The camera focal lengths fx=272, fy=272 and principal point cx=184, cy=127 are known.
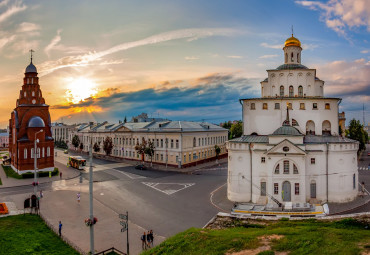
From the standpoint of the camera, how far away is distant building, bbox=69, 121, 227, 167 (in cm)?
5956

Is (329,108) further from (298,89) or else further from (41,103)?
(41,103)

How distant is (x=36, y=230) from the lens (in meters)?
23.8

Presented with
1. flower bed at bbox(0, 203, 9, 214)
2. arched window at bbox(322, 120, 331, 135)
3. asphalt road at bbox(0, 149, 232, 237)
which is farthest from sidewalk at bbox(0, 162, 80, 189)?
arched window at bbox(322, 120, 331, 135)

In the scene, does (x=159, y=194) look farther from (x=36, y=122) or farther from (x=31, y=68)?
(x=31, y=68)

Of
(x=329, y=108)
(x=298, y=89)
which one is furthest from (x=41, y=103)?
(x=329, y=108)

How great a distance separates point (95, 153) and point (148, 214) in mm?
62763

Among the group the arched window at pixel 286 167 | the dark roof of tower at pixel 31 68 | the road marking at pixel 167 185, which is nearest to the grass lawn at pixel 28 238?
the road marking at pixel 167 185

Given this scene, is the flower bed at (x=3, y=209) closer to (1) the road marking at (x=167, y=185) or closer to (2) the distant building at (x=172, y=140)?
(1) the road marking at (x=167, y=185)

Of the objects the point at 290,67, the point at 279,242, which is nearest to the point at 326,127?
the point at 290,67

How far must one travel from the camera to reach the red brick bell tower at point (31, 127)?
50625 mm

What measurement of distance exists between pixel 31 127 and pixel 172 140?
27829 millimetres

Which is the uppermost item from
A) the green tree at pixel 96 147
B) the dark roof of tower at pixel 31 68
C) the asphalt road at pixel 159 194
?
the dark roof of tower at pixel 31 68

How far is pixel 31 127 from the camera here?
51.1m

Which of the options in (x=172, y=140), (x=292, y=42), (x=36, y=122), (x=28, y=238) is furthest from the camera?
(x=172, y=140)
